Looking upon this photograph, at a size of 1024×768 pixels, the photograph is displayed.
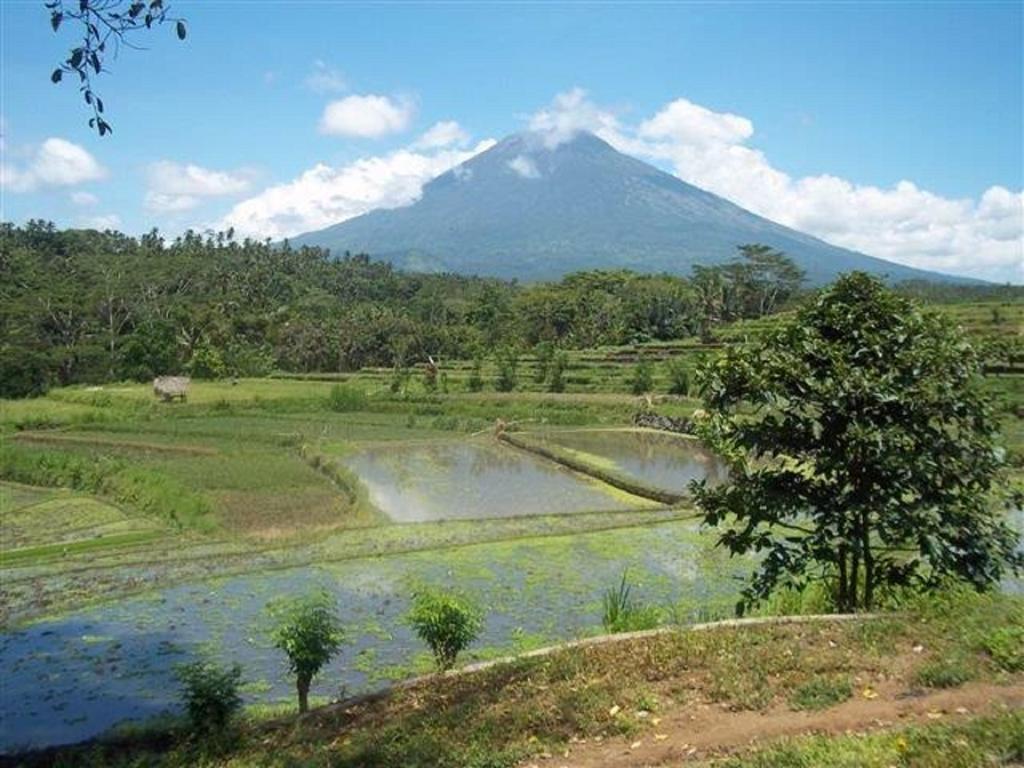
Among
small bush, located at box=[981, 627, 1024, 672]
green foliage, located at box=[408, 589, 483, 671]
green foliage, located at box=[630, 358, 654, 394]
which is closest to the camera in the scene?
small bush, located at box=[981, 627, 1024, 672]

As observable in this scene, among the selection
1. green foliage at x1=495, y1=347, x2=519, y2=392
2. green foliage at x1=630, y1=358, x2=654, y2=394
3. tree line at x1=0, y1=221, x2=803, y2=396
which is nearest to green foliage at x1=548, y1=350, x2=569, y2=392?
green foliage at x1=495, y1=347, x2=519, y2=392

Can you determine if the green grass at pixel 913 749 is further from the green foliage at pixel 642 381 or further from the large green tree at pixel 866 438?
the green foliage at pixel 642 381

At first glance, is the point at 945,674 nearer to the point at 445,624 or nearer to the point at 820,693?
the point at 820,693

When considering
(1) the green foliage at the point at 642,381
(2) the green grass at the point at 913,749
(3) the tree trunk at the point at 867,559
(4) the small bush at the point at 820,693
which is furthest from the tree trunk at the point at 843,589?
(1) the green foliage at the point at 642,381

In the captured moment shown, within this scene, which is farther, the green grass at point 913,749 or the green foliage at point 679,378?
the green foliage at point 679,378

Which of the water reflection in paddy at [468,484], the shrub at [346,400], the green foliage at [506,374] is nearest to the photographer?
the water reflection in paddy at [468,484]

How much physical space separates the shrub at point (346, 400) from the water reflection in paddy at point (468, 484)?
11591mm

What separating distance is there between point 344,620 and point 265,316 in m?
54.3

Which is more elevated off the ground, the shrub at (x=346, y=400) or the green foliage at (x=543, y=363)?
the green foliage at (x=543, y=363)

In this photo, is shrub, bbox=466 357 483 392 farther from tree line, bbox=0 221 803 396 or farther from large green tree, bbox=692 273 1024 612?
large green tree, bbox=692 273 1024 612

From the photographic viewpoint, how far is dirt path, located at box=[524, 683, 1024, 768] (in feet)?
13.6

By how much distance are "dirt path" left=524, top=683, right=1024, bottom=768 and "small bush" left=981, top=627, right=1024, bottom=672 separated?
8.4 inches

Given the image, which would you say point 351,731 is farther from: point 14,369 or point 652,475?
point 14,369

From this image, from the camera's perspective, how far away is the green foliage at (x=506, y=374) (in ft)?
148
